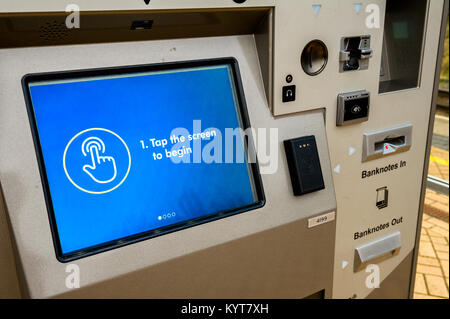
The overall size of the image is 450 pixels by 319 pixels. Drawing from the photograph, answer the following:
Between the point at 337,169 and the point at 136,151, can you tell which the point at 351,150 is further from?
the point at 136,151

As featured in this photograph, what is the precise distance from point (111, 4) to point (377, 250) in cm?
120

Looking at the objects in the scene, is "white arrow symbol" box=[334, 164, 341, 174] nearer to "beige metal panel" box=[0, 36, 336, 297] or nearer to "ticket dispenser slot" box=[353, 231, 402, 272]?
"beige metal panel" box=[0, 36, 336, 297]

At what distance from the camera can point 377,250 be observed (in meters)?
1.50

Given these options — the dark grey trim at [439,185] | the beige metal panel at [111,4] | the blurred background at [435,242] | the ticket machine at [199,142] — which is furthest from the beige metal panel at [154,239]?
the dark grey trim at [439,185]

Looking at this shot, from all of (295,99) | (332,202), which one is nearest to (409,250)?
(332,202)

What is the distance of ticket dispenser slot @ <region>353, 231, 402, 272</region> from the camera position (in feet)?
4.76

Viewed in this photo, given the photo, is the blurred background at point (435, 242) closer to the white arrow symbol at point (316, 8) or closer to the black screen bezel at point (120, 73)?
the black screen bezel at point (120, 73)

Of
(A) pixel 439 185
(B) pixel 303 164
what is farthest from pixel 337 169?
(A) pixel 439 185

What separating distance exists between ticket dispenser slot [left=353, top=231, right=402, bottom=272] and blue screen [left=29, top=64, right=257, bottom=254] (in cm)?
55

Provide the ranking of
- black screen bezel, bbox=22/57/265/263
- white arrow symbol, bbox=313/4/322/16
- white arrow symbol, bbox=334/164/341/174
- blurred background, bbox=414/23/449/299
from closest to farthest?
black screen bezel, bbox=22/57/265/263
white arrow symbol, bbox=313/4/322/16
white arrow symbol, bbox=334/164/341/174
blurred background, bbox=414/23/449/299

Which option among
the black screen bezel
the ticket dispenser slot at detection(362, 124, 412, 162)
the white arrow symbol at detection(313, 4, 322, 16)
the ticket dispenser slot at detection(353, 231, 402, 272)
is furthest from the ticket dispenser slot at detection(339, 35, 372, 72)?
the ticket dispenser slot at detection(353, 231, 402, 272)

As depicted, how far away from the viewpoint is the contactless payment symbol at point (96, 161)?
0.94 metres
